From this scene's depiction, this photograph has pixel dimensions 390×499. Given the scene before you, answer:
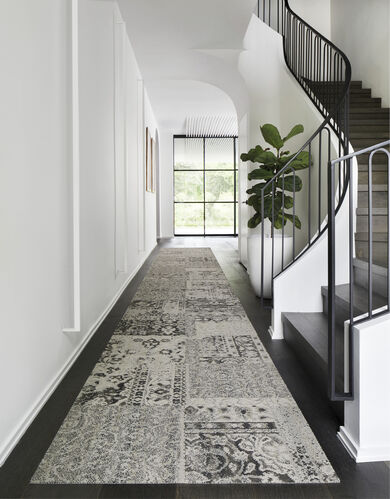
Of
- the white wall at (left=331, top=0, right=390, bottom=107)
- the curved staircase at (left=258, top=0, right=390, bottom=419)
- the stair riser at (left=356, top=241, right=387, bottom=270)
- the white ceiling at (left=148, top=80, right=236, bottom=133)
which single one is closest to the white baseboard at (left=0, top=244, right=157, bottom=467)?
the curved staircase at (left=258, top=0, right=390, bottom=419)

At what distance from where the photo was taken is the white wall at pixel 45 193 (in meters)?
1.96

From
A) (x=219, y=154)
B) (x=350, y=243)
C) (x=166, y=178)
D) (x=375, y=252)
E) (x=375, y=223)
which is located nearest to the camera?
(x=350, y=243)

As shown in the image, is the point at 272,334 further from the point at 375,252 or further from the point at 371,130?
the point at 371,130

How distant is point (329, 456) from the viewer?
6.36ft

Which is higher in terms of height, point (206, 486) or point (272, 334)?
point (272, 334)

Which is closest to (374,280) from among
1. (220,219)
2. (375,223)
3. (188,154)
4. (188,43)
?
(375,223)

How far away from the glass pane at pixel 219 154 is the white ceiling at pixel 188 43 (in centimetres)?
536

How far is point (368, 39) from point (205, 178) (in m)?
8.49

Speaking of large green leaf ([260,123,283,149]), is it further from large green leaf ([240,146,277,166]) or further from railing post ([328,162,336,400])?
railing post ([328,162,336,400])

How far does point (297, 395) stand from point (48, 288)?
151cm

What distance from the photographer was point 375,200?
4.25m

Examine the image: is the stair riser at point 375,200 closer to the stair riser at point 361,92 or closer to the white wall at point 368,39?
the white wall at point 368,39

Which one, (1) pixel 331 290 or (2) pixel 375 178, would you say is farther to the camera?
(2) pixel 375 178

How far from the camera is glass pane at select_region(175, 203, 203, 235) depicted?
15547 mm
